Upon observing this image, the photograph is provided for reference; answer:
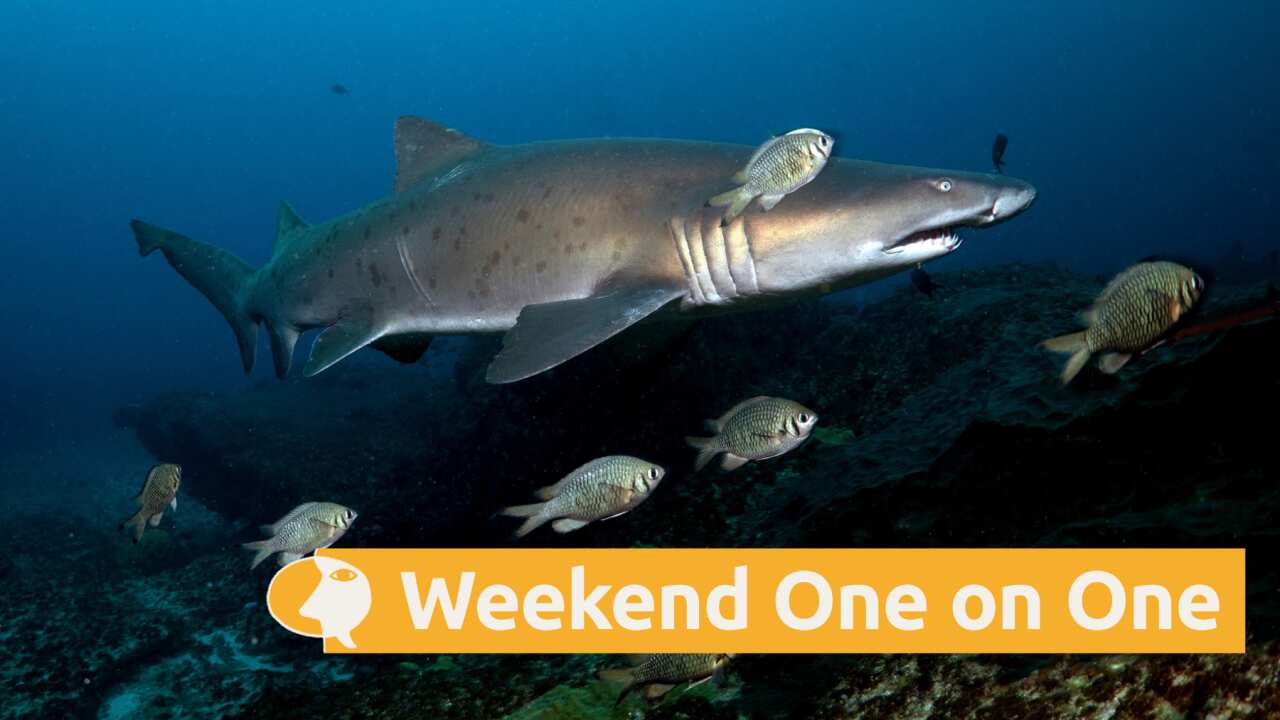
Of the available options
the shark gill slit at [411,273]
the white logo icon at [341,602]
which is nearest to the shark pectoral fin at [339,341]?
the shark gill slit at [411,273]

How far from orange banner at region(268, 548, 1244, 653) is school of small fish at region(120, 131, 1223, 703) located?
0.17 m

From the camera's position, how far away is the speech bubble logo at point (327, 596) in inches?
160

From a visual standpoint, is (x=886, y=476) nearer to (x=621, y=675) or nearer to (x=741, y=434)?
(x=741, y=434)

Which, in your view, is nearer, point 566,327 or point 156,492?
point 566,327

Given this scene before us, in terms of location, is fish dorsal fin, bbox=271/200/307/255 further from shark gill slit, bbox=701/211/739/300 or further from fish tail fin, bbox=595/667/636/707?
fish tail fin, bbox=595/667/636/707

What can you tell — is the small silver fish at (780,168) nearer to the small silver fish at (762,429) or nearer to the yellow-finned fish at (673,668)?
the small silver fish at (762,429)

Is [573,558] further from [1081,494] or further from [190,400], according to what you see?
[190,400]

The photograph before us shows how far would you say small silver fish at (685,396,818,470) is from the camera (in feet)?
12.7

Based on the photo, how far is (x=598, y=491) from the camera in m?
3.74

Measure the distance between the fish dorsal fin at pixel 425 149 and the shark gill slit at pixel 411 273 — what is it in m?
0.82

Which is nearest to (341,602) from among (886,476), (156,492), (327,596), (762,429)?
(327,596)

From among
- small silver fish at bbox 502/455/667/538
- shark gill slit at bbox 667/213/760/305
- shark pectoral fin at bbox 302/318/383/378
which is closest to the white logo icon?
small silver fish at bbox 502/455/667/538

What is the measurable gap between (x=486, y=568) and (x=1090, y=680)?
3.16 m

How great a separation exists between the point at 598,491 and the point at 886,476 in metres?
1.95
